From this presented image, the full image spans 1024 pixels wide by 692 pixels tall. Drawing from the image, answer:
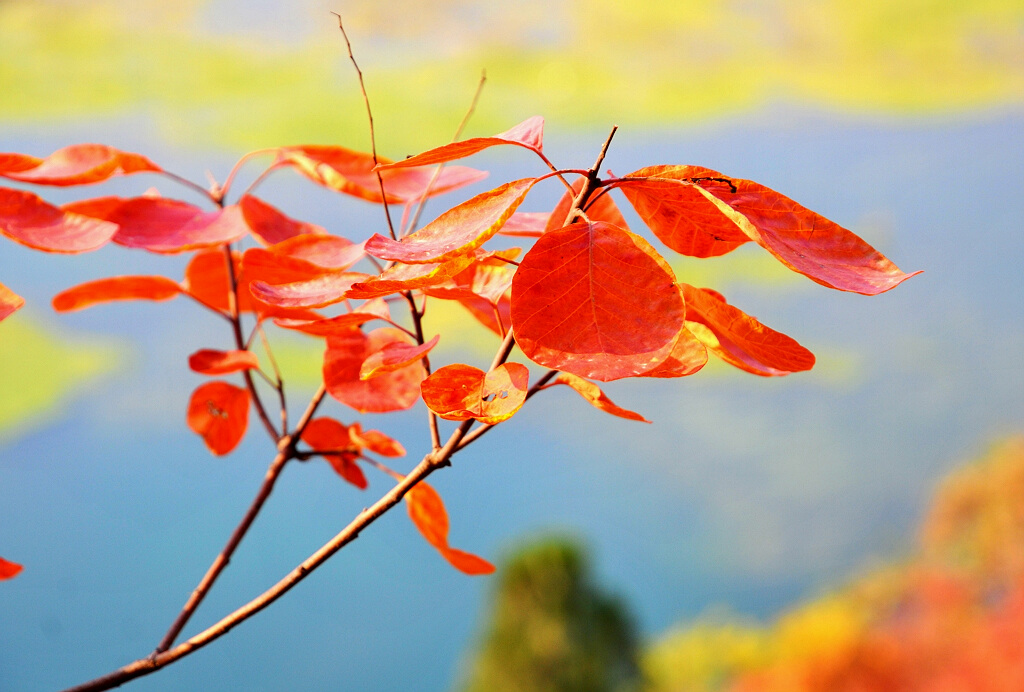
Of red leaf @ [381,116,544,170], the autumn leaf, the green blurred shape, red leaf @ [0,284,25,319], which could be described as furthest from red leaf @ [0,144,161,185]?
the green blurred shape

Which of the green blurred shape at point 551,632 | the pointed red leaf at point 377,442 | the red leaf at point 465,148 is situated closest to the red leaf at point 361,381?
the pointed red leaf at point 377,442

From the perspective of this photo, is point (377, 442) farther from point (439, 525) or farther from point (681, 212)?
point (681, 212)

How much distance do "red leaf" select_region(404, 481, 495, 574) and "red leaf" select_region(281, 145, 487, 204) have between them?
6.2 inches

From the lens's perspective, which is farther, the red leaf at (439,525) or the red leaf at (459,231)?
the red leaf at (439,525)

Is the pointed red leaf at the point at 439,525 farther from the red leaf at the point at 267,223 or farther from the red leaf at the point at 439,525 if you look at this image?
the red leaf at the point at 267,223

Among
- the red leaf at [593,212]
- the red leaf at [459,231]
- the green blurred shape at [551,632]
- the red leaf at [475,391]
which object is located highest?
the red leaf at [459,231]

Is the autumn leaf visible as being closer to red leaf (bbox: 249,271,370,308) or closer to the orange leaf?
red leaf (bbox: 249,271,370,308)

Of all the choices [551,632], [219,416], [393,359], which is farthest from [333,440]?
[551,632]

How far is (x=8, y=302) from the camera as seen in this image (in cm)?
34

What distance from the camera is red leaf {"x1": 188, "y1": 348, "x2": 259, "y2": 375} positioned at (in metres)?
0.46

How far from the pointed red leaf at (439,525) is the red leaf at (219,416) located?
130 millimetres

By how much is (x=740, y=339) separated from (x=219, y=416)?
32 cm

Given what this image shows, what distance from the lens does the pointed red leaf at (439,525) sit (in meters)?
0.44

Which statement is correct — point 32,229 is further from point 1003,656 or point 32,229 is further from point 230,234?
point 1003,656
